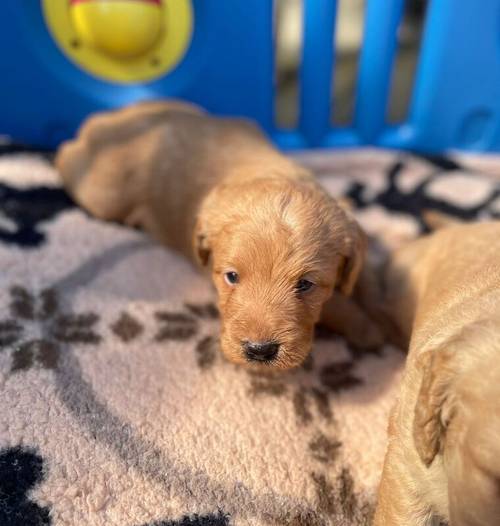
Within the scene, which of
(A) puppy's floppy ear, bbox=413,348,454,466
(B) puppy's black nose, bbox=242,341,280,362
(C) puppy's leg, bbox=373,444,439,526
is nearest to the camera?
(A) puppy's floppy ear, bbox=413,348,454,466

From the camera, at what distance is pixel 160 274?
2.97 metres

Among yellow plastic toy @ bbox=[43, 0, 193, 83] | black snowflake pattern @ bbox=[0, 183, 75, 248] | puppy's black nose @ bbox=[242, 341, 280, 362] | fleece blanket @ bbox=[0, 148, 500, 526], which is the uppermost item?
yellow plastic toy @ bbox=[43, 0, 193, 83]

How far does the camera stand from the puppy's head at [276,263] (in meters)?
2.13

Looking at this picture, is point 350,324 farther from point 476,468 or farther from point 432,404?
point 476,468

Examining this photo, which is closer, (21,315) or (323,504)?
(323,504)

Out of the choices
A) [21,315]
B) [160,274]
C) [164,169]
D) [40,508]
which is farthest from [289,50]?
[40,508]

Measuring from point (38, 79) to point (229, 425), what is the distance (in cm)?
253

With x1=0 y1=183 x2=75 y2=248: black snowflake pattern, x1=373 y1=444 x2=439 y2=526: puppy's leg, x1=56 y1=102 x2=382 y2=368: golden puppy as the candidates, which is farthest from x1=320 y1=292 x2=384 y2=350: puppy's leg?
x1=0 y1=183 x2=75 y2=248: black snowflake pattern

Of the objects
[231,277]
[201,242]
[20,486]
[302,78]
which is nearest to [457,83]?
[302,78]

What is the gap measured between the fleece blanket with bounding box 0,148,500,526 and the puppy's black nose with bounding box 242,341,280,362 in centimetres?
29

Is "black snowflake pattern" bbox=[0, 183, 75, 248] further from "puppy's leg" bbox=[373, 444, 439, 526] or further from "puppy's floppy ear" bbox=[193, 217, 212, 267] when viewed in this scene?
"puppy's leg" bbox=[373, 444, 439, 526]

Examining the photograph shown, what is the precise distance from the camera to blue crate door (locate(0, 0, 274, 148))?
3.54m

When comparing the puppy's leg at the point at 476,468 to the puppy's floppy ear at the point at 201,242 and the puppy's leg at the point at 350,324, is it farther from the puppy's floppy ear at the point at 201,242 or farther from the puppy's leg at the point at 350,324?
the puppy's floppy ear at the point at 201,242

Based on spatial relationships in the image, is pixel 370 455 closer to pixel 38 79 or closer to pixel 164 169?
pixel 164 169
